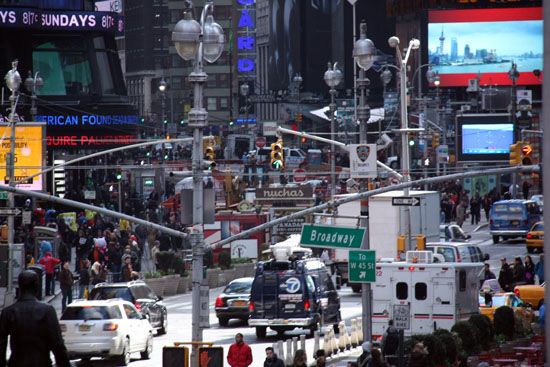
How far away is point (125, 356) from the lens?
104ft

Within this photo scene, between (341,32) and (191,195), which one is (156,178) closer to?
(191,195)

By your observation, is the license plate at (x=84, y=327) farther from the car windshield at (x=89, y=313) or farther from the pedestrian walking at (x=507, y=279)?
the pedestrian walking at (x=507, y=279)

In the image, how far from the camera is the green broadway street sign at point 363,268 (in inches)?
1128

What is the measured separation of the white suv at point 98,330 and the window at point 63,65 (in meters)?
50.3

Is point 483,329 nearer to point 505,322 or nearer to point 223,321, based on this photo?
point 505,322

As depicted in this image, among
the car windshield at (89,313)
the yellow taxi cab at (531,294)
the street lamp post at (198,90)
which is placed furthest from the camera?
the yellow taxi cab at (531,294)

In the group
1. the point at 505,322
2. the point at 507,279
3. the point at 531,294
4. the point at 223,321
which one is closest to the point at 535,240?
the point at 507,279

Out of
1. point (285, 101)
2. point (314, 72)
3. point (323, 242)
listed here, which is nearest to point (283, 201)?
point (323, 242)

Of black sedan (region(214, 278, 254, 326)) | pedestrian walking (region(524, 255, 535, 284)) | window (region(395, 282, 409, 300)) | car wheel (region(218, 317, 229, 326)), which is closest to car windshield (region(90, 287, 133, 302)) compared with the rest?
black sedan (region(214, 278, 254, 326))

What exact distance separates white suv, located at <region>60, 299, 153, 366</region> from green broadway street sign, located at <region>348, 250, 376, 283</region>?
5.49m

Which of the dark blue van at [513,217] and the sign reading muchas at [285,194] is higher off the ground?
the sign reading muchas at [285,194]

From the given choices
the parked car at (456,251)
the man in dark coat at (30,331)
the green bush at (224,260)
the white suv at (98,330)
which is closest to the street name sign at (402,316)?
the white suv at (98,330)

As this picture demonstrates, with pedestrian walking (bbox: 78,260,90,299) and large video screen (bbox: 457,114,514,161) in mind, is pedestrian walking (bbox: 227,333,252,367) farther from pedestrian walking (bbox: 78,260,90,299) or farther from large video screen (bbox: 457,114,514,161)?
large video screen (bbox: 457,114,514,161)

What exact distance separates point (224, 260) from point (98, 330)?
23.8m
